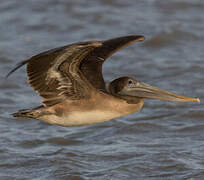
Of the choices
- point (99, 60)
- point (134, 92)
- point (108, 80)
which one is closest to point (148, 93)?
point (134, 92)

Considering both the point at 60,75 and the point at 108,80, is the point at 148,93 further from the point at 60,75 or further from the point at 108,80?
the point at 108,80

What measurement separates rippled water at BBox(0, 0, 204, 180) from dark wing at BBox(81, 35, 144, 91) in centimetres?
129

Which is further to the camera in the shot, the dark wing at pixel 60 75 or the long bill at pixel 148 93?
the long bill at pixel 148 93

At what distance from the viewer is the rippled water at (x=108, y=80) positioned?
7.47 m

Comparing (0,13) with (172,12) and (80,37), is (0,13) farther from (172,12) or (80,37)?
(172,12)

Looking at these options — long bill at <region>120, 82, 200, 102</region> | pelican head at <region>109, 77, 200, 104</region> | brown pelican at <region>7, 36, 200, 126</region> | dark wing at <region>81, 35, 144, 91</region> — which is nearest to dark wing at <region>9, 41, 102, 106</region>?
brown pelican at <region>7, 36, 200, 126</region>

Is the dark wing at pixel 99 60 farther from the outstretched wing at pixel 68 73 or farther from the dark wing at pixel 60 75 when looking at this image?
the dark wing at pixel 60 75

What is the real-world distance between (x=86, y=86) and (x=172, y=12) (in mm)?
9205

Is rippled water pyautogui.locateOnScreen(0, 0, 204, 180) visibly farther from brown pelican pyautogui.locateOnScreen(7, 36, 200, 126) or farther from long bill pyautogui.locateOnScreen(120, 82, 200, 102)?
long bill pyautogui.locateOnScreen(120, 82, 200, 102)

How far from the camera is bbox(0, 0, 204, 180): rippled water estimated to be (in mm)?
7469

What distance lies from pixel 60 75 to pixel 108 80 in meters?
4.70

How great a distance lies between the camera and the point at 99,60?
23.0ft

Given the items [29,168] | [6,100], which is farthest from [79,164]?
[6,100]

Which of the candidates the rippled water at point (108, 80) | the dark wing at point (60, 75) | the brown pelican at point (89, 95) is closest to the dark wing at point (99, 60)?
the brown pelican at point (89, 95)
